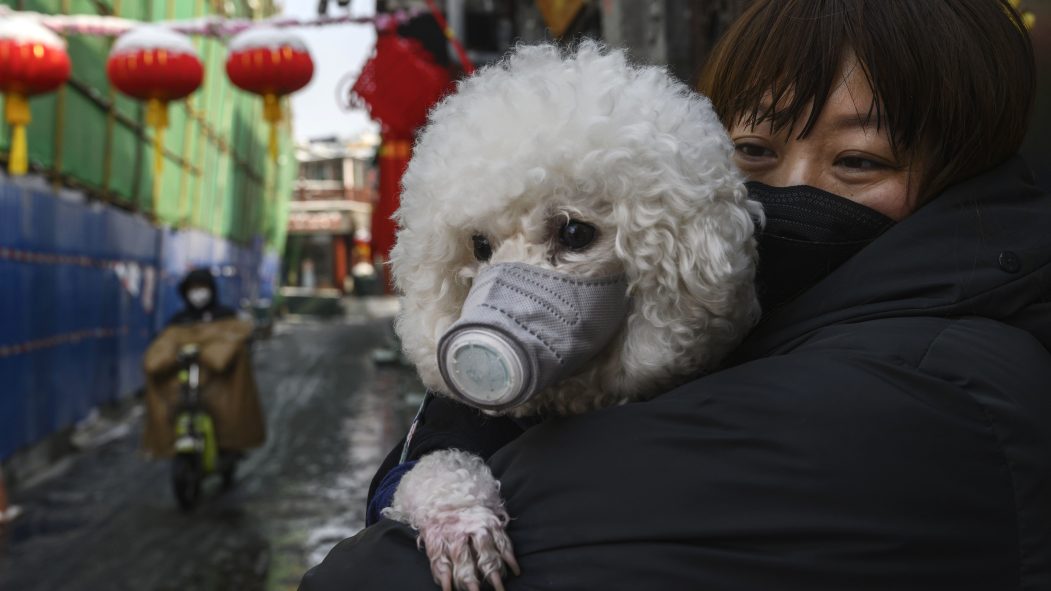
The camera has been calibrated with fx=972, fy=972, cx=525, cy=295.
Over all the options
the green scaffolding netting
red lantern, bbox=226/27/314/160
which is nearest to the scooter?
red lantern, bbox=226/27/314/160

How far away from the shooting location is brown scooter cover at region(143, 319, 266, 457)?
320 inches

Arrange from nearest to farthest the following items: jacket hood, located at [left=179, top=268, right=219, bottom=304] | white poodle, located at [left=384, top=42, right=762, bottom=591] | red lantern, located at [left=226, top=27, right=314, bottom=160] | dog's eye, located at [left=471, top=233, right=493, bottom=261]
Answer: white poodle, located at [left=384, top=42, right=762, bottom=591] → dog's eye, located at [left=471, top=233, right=493, bottom=261] → red lantern, located at [left=226, top=27, right=314, bottom=160] → jacket hood, located at [left=179, top=268, right=219, bottom=304]

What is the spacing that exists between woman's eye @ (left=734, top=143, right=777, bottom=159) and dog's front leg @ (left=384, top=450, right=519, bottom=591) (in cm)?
71

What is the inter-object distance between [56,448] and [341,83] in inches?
184

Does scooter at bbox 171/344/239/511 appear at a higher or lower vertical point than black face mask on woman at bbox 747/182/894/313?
lower

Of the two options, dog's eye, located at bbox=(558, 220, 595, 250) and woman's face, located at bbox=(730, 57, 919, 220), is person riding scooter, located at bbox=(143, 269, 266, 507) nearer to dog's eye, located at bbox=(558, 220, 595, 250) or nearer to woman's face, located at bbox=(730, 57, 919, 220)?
woman's face, located at bbox=(730, 57, 919, 220)

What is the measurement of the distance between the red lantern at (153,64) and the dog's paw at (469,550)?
6.76 metres

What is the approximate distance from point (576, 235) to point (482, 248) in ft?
0.49

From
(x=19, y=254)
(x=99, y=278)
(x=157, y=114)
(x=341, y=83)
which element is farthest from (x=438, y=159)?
(x=99, y=278)

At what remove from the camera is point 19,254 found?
8773 mm

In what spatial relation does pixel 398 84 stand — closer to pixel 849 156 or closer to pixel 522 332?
pixel 849 156

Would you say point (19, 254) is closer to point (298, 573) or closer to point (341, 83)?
point (341, 83)

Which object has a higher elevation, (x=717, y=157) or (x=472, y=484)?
(x=717, y=157)

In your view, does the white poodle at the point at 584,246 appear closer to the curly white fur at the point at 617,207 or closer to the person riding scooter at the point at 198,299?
the curly white fur at the point at 617,207
